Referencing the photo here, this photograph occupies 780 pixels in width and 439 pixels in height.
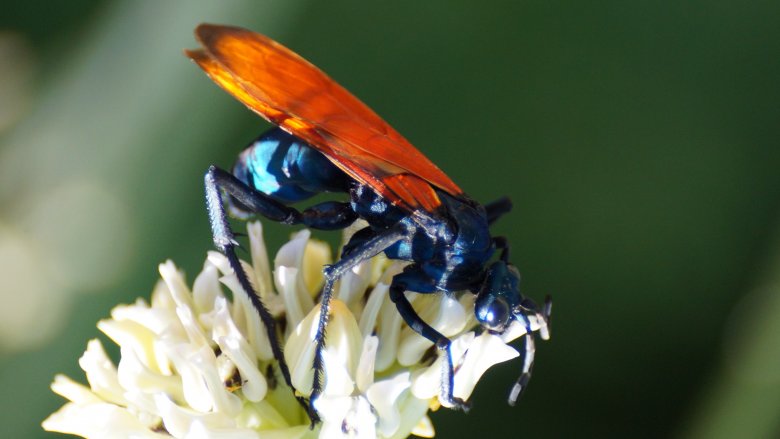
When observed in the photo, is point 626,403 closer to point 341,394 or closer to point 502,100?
point 502,100

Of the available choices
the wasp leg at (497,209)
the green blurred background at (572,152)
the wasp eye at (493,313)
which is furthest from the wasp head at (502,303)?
the green blurred background at (572,152)

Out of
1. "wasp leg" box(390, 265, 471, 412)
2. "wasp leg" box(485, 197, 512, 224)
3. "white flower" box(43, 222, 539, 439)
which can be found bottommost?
"white flower" box(43, 222, 539, 439)

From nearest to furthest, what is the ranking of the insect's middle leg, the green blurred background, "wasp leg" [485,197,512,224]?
1. the insect's middle leg
2. "wasp leg" [485,197,512,224]
3. the green blurred background

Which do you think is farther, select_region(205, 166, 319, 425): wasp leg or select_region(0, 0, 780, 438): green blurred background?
select_region(0, 0, 780, 438): green blurred background

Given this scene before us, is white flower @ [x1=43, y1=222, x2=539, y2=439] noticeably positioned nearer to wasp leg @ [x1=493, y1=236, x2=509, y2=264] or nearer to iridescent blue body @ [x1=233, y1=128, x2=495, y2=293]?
iridescent blue body @ [x1=233, y1=128, x2=495, y2=293]

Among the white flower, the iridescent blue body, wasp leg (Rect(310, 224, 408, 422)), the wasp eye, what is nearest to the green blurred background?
the iridescent blue body

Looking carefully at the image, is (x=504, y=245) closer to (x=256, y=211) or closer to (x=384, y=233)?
(x=384, y=233)
